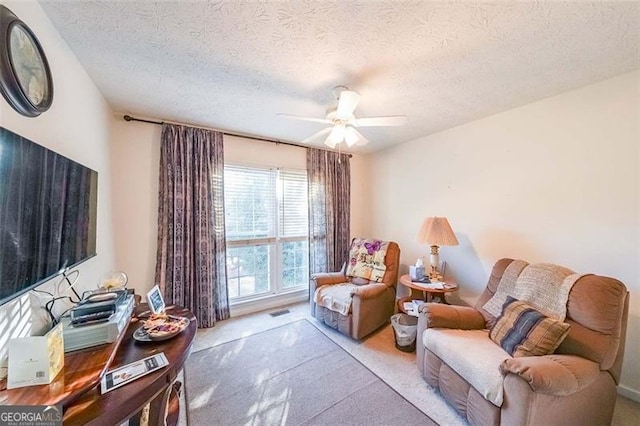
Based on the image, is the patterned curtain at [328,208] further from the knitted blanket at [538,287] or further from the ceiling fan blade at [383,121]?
the knitted blanket at [538,287]

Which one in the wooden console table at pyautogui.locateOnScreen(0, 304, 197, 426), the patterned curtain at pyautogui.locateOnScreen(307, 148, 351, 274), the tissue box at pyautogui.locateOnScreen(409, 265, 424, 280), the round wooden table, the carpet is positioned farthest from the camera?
the patterned curtain at pyautogui.locateOnScreen(307, 148, 351, 274)

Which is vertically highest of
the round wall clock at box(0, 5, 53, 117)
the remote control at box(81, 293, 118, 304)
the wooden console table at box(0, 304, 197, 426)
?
the round wall clock at box(0, 5, 53, 117)

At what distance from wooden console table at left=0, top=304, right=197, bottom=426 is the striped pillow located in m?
1.96

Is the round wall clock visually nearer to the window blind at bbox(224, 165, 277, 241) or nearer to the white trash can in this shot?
the window blind at bbox(224, 165, 277, 241)

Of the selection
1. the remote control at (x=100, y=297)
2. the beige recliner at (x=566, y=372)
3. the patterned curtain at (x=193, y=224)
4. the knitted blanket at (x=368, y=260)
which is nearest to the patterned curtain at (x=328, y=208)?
the knitted blanket at (x=368, y=260)

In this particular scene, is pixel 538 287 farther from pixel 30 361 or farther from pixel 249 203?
pixel 249 203

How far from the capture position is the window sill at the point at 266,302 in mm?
3180

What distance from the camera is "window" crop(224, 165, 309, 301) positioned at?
125 inches

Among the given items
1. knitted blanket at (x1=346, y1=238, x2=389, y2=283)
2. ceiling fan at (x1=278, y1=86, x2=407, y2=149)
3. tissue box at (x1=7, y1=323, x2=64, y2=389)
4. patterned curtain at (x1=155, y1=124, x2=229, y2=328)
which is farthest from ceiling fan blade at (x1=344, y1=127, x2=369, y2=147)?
tissue box at (x1=7, y1=323, x2=64, y2=389)

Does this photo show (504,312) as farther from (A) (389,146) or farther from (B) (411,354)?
(A) (389,146)

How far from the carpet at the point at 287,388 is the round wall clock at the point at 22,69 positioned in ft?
6.40

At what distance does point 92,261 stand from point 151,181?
1117 millimetres

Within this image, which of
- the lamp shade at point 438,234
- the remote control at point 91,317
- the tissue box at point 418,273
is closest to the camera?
the remote control at point 91,317

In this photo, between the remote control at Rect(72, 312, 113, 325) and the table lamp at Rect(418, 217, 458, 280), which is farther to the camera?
the table lamp at Rect(418, 217, 458, 280)
